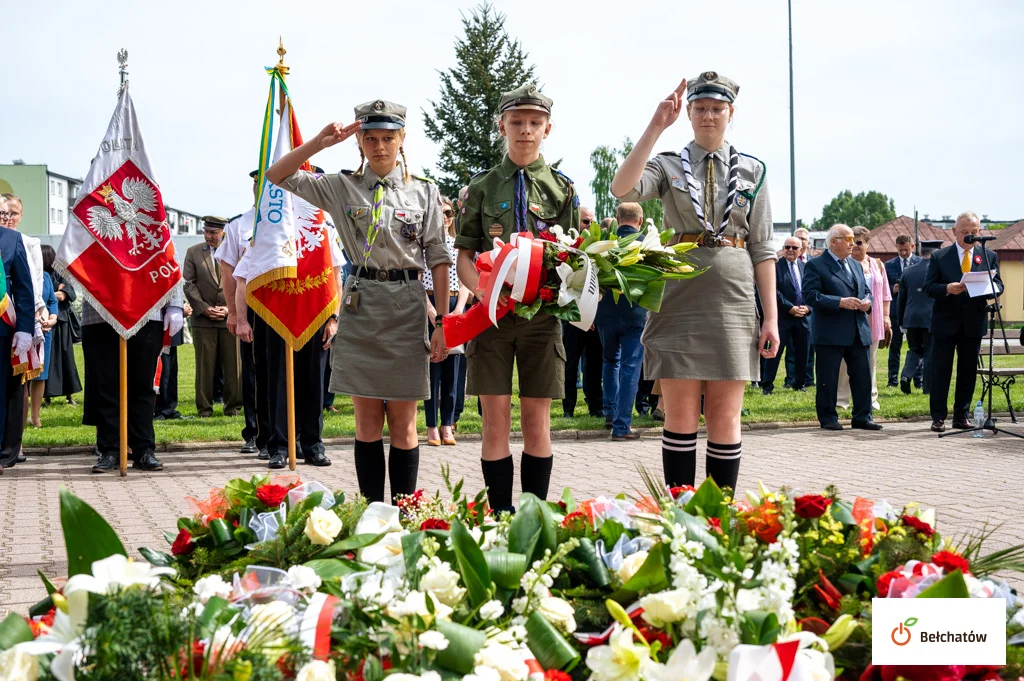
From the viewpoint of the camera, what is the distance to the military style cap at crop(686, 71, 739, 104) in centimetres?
493

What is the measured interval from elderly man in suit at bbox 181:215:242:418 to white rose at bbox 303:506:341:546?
10.3m

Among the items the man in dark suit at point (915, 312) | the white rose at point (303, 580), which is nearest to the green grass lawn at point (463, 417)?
the man in dark suit at point (915, 312)

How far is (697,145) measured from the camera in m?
5.13

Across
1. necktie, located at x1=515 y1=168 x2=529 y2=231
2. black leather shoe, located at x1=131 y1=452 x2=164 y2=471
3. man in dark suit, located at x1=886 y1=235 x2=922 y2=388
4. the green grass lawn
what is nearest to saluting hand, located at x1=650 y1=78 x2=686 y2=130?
necktie, located at x1=515 y1=168 x2=529 y2=231

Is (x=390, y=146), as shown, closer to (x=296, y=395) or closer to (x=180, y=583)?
(x=180, y=583)

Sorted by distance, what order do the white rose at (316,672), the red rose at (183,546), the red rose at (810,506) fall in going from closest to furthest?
the white rose at (316,672)
the red rose at (810,506)
the red rose at (183,546)

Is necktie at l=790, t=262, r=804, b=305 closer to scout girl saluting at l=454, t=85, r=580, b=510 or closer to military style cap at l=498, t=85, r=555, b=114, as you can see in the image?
scout girl saluting at l=454, t=85, r=580, b=510

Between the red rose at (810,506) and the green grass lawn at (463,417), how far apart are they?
7.93 m

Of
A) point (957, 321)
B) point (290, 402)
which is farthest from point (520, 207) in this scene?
point (957, 321)

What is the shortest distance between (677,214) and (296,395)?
196 inches

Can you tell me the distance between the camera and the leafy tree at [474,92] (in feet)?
162

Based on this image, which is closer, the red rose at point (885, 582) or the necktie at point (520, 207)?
the red rose at point (885, 582)

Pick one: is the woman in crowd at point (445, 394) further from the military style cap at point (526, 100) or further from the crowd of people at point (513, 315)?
the military style cap at point (526, 100)

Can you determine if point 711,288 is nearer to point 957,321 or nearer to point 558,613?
point 558,613
